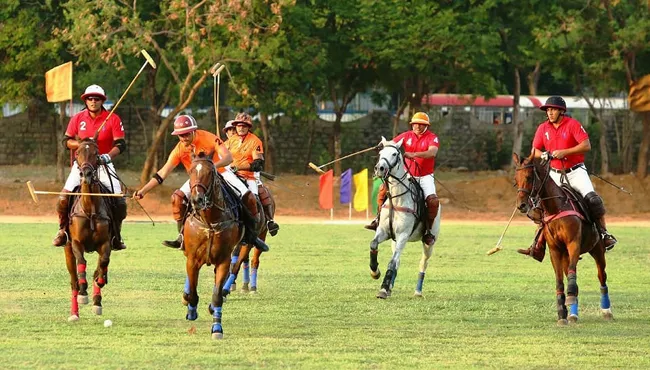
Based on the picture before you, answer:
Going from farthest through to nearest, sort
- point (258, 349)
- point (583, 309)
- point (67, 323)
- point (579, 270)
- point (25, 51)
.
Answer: point (25, 51) → point (579, 270) → point (583, 309) → point (67, 323) → point (258, 349)

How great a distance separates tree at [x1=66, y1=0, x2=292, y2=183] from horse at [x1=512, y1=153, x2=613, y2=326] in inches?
931

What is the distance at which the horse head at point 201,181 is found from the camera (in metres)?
14.7

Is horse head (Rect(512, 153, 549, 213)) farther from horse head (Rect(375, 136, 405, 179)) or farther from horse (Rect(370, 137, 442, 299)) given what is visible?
horse (Rect(370, 137, 442, 299))

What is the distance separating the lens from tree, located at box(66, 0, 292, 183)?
134ft

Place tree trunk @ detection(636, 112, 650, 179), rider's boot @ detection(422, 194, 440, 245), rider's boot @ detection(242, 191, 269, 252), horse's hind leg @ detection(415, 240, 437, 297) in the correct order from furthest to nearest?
1. tree trunk @ detection(636, 112, 650, 179)
2. rider's boot @ detection(422, 194, 440, 245)
3. horse's hind leg @ detection(415, 240, 437, 297)
4. rider's boot @ detection(242, 191, 269, 252)

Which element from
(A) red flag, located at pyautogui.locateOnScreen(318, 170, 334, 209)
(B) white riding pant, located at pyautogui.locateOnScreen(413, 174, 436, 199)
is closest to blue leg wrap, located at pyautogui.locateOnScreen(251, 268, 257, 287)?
(B) white riding pant, located at pyautogui.locateOnScreen(413, 174, 436, 199)

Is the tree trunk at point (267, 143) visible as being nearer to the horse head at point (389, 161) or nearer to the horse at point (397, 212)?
the horse at point (397, 212)

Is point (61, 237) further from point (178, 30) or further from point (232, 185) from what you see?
point (178, 30)

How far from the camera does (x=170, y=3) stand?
42.1m

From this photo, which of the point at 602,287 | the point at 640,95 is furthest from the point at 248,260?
the point at 640,95

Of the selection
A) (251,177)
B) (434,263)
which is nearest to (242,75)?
(434,263)

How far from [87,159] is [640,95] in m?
34.0

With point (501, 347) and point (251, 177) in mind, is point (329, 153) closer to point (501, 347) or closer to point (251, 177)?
point (251, 177)

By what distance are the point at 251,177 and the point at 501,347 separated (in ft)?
20.0
